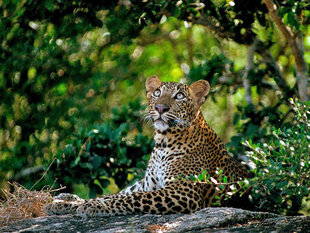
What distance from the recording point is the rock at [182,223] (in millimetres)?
6227

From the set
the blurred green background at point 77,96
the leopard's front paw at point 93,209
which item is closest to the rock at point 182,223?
the leopard's front paw at point 93,209

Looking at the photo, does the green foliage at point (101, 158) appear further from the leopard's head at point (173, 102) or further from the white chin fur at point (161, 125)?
the white chin fur at point (161, 125)

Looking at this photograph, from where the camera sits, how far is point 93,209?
7348mm

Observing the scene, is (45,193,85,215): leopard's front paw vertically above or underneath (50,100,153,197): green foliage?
above

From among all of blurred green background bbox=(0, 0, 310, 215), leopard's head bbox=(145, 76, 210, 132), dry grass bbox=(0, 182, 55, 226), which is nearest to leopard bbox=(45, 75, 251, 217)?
leopard's head bbox=(145, 76, 210, 132)

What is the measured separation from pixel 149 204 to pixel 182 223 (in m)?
0.97

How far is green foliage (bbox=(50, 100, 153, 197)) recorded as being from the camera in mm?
10930

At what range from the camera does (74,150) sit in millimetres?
10945

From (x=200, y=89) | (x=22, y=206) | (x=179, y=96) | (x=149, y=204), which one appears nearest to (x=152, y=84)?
(x=179, y=96)

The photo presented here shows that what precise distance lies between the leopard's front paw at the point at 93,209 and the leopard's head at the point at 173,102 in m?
1.53

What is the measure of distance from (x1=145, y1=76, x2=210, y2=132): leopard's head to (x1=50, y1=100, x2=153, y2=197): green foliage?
2.16 meters

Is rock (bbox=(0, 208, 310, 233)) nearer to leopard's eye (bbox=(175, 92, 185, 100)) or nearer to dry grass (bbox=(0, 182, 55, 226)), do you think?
dry grass (bbox=(0, 182, 55, 226))

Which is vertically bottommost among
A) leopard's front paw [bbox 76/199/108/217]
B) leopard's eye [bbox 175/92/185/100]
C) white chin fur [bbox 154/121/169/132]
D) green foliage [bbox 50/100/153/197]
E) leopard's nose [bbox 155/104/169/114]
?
green foliage [bbox 50/100/153/197]

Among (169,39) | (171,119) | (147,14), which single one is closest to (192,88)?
(171,119)
